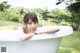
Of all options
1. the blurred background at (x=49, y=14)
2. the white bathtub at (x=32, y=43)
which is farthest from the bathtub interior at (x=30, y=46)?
the blurred background at (x=49, y=14)

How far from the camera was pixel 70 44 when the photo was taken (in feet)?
7.50

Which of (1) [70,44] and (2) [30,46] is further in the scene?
(1) [70,44]

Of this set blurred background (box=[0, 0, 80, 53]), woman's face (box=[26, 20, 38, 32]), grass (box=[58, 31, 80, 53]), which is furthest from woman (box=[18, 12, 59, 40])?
grass (box=[58, 31, 80, 53])

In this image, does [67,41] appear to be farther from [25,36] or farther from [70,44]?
[25,36]

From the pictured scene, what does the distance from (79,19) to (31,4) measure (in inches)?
22.3

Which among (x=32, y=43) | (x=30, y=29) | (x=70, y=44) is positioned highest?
(x=30, y=29)

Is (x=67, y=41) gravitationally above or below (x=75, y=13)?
below

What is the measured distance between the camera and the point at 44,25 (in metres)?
2.22

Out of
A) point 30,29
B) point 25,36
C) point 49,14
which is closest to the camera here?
point 25,36

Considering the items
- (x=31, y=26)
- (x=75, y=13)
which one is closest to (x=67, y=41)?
(x=75, y=13)

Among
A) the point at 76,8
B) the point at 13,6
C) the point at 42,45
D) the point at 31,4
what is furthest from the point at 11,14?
the point at 76,8

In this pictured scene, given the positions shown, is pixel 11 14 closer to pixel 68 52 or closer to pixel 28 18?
pixel 28 18

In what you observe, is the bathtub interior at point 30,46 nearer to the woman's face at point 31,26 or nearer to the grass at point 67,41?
the woman's face at point 31,26

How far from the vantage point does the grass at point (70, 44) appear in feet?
7.40
